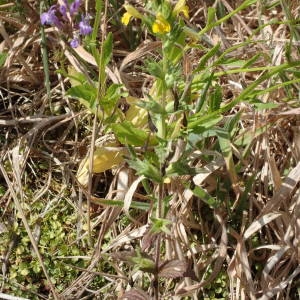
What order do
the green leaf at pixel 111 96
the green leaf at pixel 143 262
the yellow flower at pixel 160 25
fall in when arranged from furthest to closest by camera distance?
the green leaf at pixel 111 96 < the green leaf at pixel 143 262 < the yellow flower at pixel 160 25

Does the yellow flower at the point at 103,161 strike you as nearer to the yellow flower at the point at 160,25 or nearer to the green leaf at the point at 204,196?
the green leaf at the point at 204,196

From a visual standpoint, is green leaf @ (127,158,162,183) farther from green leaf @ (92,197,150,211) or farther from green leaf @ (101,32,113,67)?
green leaf @ (101,32,113,67)

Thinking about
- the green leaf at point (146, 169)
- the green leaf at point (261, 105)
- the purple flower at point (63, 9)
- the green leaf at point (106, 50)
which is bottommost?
the green leaf at point (261, 105)

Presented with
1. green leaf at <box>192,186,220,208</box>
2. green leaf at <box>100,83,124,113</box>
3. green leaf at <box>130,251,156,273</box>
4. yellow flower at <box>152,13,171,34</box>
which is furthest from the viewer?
green leaf at <box>100,83,124,113</box>

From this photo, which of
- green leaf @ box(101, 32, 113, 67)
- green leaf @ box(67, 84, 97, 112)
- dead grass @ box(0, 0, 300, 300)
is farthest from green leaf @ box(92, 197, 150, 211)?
green leaf @ box(101, 32, 113, 67)

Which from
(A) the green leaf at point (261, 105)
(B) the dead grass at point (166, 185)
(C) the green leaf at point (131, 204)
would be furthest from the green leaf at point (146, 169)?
(A) the green leaf at point (261, 105)

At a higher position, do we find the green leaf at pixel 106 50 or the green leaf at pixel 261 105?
the green leaf at pixel 106 50

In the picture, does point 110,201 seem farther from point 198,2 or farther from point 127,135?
point 198,2

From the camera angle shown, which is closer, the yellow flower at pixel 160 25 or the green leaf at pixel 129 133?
the yellow flower at pixel 160 25

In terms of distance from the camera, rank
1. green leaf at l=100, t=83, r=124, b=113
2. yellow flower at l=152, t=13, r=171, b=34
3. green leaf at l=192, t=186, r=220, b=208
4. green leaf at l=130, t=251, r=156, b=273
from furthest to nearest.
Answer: green leaf at l=100, t=83, r=124, b=113 → green leaf at l=192, t=186, r=220, b=208 → green leaf at l=130, t=251, r=156, b=273 → yellow flower at l=152, t=13, r=171, b=34
